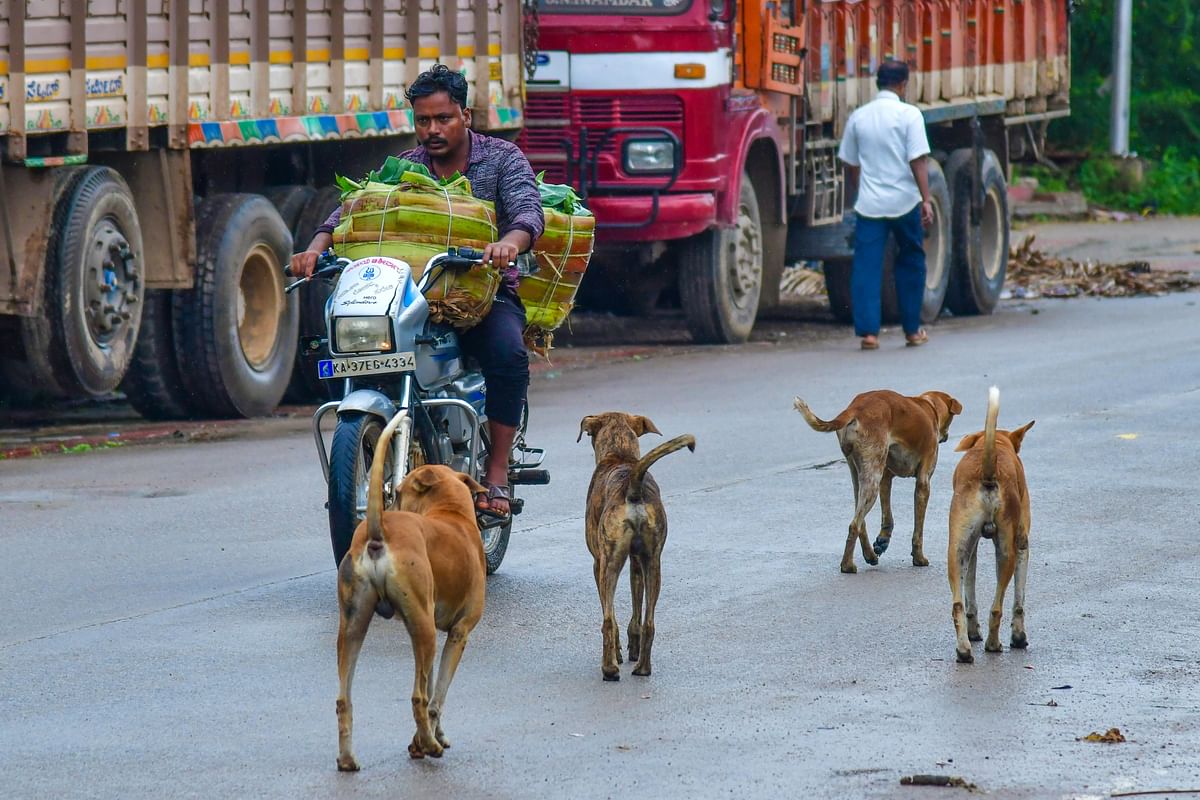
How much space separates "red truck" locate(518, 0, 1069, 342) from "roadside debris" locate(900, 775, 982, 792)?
33.3 feet

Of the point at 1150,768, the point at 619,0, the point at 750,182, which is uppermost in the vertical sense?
the point at 619,0

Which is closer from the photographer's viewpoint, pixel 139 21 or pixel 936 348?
pixel 139 21

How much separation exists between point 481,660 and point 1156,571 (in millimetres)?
2666

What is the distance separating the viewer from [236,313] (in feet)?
40.4

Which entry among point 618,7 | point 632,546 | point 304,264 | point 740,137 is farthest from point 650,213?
point 632,546

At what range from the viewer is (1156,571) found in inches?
297

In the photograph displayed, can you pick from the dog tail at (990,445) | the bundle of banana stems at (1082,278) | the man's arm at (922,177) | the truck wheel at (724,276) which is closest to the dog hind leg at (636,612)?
the dog tail at (990,445)

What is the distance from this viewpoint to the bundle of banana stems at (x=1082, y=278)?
2059 centimetres

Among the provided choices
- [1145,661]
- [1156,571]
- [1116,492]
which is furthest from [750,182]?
[1145,661]

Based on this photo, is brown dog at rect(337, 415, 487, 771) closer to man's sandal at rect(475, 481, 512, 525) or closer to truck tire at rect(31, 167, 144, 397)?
man's sandal at rect(475, 481, 512, 525)

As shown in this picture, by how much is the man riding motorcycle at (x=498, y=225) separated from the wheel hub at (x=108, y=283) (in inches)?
157

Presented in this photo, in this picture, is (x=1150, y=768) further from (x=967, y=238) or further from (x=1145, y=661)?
(x=967, y=238)

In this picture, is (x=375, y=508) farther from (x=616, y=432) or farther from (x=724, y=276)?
(x=724, y=276)

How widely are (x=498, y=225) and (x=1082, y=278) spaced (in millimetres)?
15074
